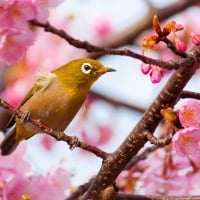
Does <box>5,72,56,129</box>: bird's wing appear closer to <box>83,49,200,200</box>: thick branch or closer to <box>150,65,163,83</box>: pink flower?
<box>83,49,200,200</box>: thick branch

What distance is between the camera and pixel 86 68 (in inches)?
137

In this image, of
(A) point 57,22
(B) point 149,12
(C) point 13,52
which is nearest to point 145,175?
(C) point 13,52

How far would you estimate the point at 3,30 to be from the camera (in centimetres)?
255

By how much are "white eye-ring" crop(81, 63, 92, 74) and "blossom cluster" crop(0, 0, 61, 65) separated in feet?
2.12

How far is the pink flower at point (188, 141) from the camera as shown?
6.70 feet

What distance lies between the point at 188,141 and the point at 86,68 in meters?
1.48

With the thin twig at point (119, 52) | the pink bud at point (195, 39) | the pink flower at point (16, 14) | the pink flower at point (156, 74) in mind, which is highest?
the pink bud at point (195, 39)

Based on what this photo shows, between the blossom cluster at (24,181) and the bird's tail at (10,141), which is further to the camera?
the bird's tail at (10,141)

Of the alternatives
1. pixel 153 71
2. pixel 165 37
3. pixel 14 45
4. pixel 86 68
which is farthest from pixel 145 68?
pixel 86 68

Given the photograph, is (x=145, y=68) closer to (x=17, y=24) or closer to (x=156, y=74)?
(x=156, y=74)

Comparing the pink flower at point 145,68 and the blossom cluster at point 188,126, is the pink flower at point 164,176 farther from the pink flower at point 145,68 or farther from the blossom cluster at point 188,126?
the pink flower at point 145,68

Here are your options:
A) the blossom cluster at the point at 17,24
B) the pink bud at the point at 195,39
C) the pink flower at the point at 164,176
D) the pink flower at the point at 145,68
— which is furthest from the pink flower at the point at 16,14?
the pink flower at the point at 164,176

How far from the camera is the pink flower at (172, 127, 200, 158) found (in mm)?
2041

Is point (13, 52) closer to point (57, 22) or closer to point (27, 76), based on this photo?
point (27, 76)
